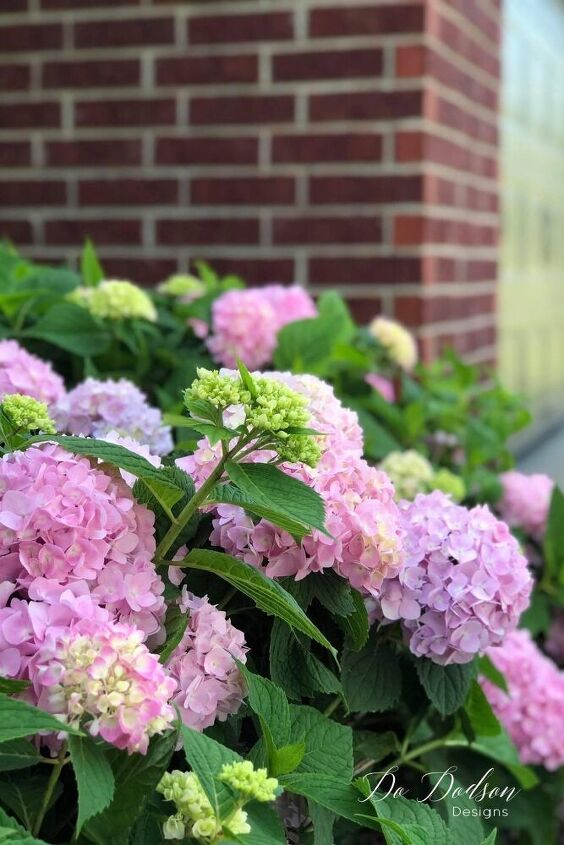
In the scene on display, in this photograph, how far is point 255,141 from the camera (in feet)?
10.0

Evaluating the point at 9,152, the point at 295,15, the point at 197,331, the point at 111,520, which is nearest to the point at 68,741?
the point at 111,520

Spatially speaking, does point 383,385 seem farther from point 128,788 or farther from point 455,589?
point 128,788

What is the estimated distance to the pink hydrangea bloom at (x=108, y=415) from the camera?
4.68ft

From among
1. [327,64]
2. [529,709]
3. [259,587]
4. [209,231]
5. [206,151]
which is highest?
[327,64]

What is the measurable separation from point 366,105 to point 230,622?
2.19m

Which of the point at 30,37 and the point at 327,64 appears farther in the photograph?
the point at 30,37

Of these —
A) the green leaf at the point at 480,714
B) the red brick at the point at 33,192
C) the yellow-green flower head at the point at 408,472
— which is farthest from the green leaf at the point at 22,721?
the red brick at the point at 33,192

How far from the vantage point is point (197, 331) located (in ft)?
6.85

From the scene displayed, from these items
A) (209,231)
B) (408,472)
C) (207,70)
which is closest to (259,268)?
(209,231)

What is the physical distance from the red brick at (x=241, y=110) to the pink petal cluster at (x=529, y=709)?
66.2 inches

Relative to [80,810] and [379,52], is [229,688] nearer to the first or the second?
[80,810]

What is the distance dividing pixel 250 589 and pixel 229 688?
9 centimetres

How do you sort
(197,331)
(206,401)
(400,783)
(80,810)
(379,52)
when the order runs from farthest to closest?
(379,52)
(197,331)
(400,783)
(206,401)
(80,810)

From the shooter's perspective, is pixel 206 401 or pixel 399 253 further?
pixel 399 253
